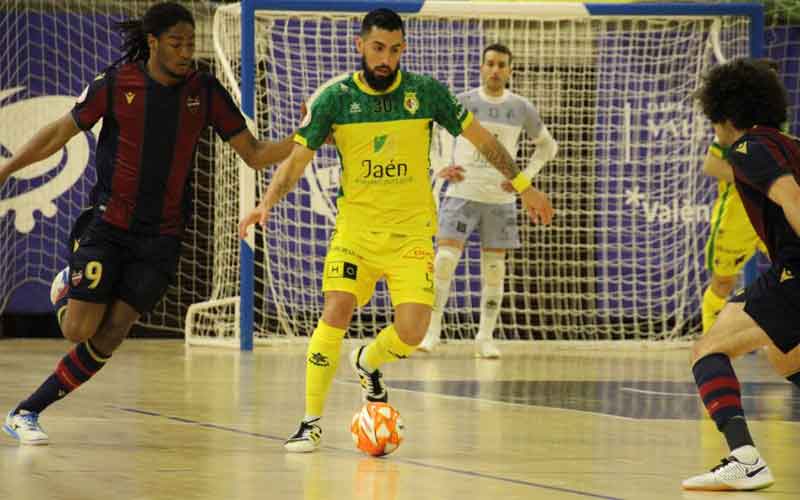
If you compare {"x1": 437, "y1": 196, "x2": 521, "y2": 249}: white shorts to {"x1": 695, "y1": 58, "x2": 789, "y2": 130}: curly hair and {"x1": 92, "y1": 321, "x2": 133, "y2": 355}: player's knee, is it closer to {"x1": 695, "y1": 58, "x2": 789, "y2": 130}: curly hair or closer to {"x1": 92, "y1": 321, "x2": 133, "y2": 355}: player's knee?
{"x1": 92, "y1": 321, "x2": 133, "y2": 355}: player's knee

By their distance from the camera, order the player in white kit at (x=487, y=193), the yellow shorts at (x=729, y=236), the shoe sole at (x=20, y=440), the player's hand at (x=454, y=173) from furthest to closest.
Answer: the player in white kit at (x=487, y=193), the player's hand at (x=454, y=173), the yellow shorts at (x=729, y=236), the shoe sole at (x=20, y=440)

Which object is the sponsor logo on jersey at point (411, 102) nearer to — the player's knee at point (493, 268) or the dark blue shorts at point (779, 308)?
the dark blue shorts at point (779, 308)

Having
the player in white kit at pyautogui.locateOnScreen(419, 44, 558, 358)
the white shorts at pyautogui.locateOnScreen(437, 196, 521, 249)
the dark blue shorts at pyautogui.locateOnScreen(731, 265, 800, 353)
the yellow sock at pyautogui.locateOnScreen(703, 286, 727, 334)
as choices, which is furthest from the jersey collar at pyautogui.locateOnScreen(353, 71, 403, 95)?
the white shorts at pyautogui.locateOnScreen(437, 196, 521, 249)

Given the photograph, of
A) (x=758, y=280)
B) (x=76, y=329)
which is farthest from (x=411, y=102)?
(x=758, y=280)

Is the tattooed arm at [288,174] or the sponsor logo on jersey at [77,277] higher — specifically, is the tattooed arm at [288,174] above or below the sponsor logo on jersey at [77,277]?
Answer: above

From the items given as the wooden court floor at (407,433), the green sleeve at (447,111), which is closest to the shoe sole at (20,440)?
the wooden court floor at (407,433)

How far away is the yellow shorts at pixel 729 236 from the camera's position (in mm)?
11086

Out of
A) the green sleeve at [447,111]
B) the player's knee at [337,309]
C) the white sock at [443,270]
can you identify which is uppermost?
the green sleeve at [447,111]

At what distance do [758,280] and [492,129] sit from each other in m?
6.76

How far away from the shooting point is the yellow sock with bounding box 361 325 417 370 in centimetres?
688

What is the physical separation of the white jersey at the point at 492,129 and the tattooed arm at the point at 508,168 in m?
5.19

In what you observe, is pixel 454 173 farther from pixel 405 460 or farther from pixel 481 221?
pixel 405 460

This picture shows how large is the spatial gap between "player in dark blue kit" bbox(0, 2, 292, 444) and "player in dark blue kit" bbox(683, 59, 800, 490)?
2.40m

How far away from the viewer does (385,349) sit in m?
6.97
